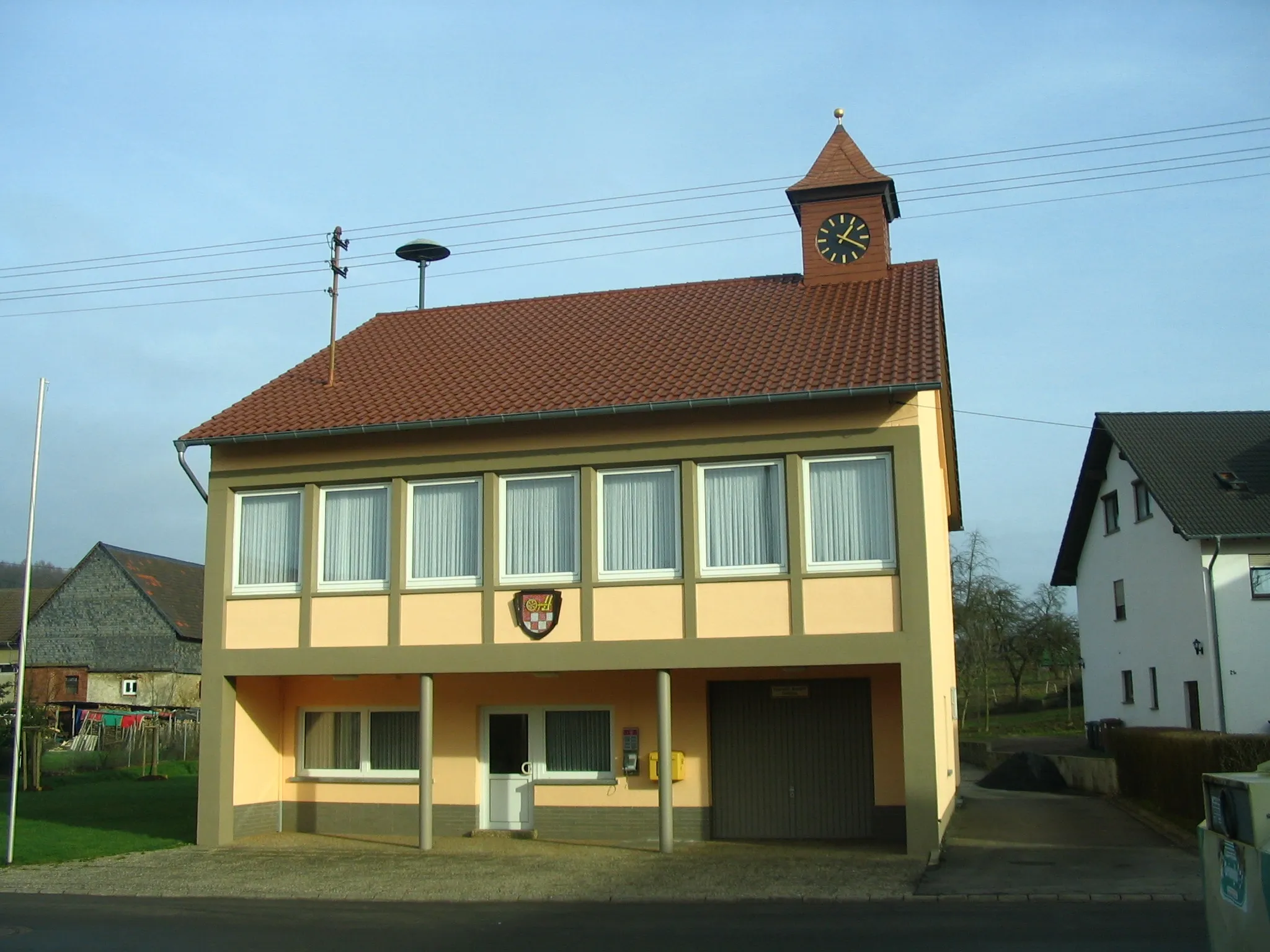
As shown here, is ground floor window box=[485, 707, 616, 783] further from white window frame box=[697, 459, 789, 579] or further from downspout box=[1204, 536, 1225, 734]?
downspout box=[1204, 536, 1225, 734]

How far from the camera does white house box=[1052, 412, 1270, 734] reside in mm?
28922

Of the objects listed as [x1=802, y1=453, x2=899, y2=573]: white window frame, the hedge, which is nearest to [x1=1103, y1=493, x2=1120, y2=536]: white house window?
the hedge

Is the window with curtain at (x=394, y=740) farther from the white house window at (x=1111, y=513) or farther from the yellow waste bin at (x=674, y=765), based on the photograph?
the white house window at (x=1111, y=513)

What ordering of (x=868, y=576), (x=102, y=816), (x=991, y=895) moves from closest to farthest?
(x=991, y=895) < (x=868, y=576) < (x=102, y=816)

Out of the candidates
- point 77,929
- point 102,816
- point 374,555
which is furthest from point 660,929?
point 102,816

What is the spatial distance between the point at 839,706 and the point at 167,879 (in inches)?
358

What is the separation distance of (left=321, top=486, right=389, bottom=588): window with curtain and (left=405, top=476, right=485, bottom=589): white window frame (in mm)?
322

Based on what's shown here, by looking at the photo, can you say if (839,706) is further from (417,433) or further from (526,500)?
(417,433)

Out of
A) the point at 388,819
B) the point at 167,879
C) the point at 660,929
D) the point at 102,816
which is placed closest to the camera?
the point at 660,929

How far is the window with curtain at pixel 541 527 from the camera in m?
18.1

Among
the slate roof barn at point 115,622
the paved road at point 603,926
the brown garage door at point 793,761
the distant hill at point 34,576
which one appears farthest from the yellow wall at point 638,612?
the distant hill at point 34,576

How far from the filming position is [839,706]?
18500 millimetres

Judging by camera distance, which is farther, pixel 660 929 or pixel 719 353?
pixel 719 353

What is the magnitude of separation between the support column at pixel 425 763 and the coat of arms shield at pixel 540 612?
1700 millimetres
